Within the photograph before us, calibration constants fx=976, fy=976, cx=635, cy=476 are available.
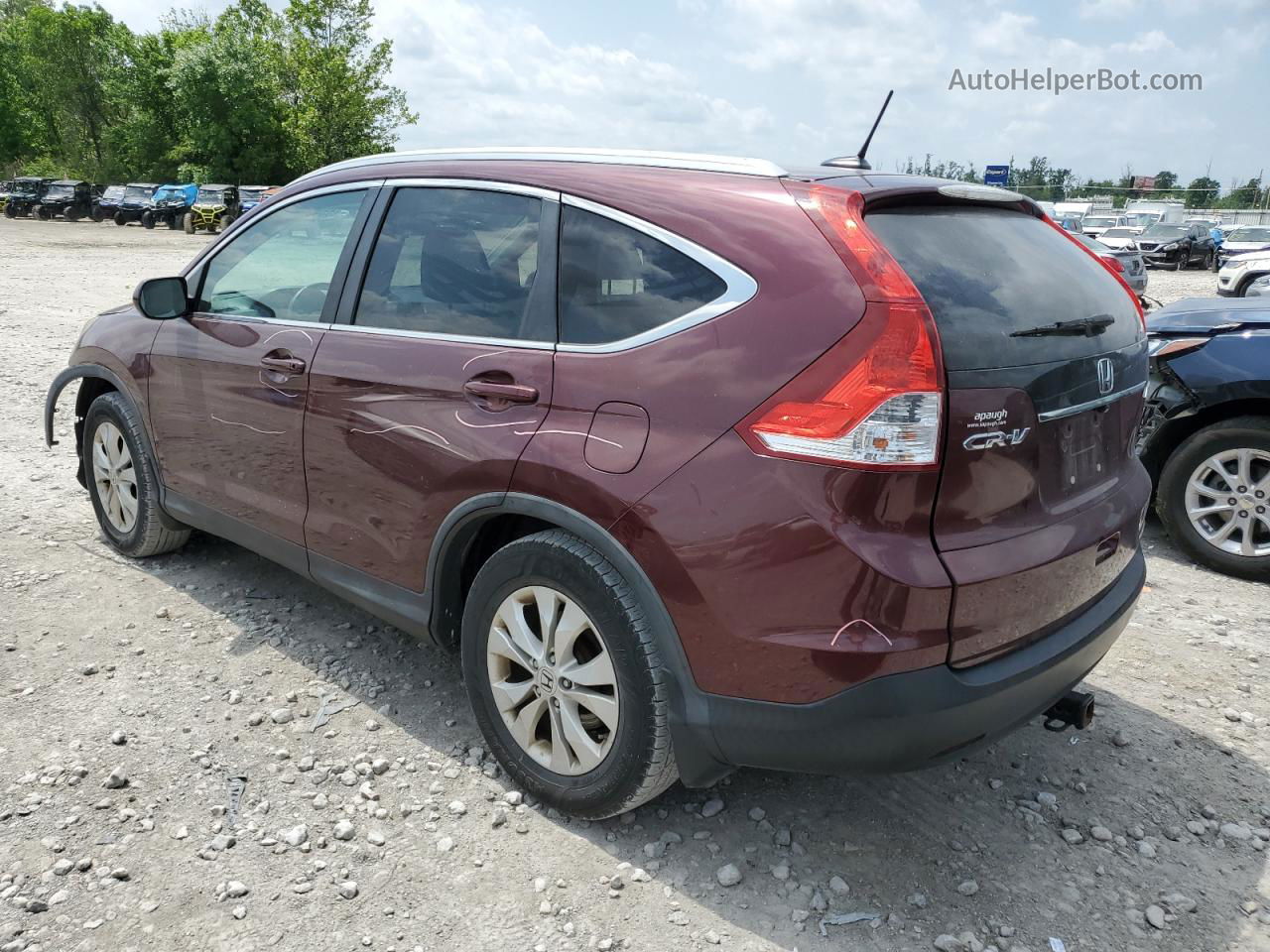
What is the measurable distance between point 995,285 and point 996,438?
0.41m

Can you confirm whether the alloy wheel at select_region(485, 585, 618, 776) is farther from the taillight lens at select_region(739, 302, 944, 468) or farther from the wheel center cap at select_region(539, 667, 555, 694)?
the taillight lens at select_region(739, 302, 944, 468)

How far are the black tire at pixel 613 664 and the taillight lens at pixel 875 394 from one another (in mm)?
591

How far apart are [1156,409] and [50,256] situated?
25.6 m

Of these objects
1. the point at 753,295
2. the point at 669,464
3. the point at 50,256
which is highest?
the point at 753,295

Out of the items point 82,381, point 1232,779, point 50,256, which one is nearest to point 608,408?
point 1232,779

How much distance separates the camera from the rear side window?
2.40 meters

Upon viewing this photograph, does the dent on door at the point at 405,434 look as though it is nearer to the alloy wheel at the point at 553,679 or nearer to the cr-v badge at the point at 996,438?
the alloy wheel at the point at 553,679

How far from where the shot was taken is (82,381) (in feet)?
15.5

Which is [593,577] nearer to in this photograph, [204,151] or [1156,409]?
[1156,409]

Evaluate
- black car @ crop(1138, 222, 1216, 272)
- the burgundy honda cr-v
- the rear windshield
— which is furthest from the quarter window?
black car @ crop(1138, 222, 1216, 272)

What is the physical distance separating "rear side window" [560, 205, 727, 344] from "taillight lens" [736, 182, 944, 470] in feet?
1.20

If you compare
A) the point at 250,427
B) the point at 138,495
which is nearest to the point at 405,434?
Result: the point at 250,427

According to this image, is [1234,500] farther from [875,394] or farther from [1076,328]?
[875,394]

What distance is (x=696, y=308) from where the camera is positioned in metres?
2.36
